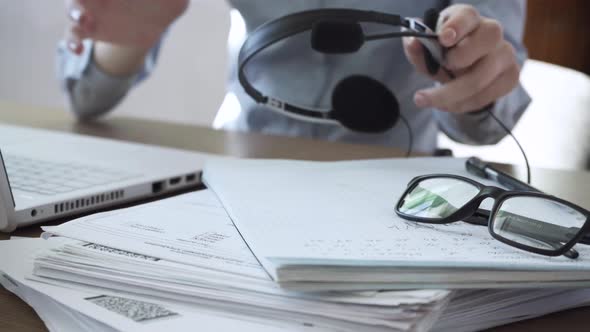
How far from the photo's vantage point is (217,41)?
2.02m

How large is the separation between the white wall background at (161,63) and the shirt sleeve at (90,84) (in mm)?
794

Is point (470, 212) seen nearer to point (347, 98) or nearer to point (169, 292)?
point (169, 292)

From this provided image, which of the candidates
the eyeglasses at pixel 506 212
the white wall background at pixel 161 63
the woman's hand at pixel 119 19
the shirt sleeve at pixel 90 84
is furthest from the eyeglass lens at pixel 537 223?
the white wall background at pixel 161 63

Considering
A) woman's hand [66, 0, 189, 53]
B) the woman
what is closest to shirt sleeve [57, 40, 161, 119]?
the woman

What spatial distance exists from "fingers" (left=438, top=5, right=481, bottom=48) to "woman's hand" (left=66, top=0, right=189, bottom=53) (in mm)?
390

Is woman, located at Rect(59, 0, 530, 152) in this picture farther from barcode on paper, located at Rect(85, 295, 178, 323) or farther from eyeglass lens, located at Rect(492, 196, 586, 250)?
barcode on paper, located at Rect(85, 295, 178, 323)

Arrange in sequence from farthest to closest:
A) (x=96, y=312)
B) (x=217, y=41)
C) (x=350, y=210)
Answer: (x=217, y=41) → (x=350, y=210) → (x=96, y=312)

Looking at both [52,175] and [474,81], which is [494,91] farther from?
[52,175]

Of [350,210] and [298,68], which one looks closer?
[350,210]

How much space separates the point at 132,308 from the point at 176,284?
23 millimetres

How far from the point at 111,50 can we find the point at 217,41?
1005 mm

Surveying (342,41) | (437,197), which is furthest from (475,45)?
(437,197)

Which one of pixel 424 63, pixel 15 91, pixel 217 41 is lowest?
pixel 15 91

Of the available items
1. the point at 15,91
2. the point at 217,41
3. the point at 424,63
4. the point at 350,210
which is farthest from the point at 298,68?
the point at 15,91
